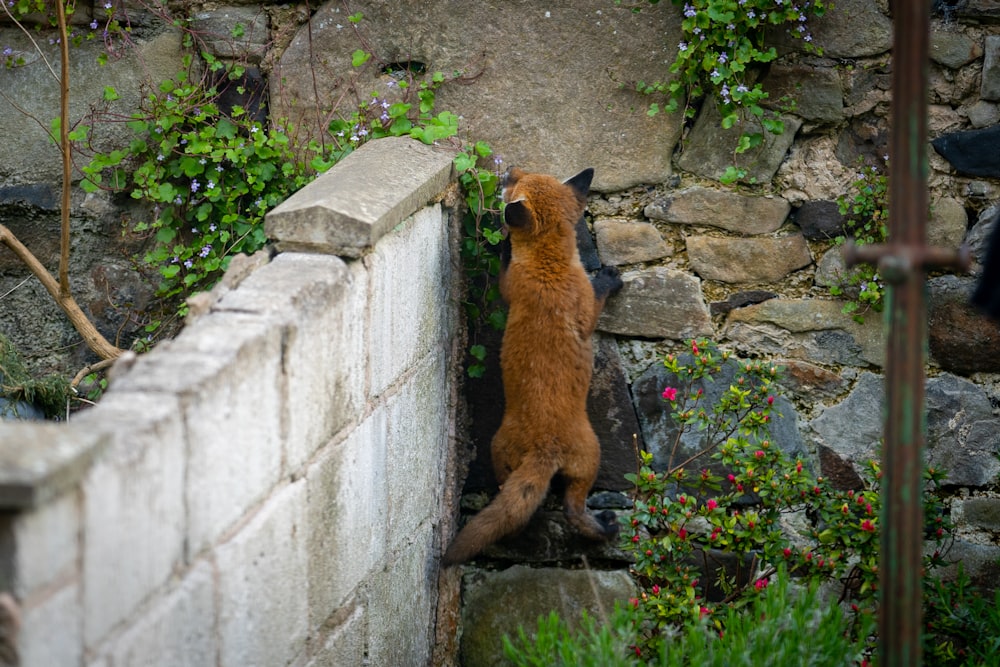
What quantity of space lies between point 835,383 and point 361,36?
2264 millimetres

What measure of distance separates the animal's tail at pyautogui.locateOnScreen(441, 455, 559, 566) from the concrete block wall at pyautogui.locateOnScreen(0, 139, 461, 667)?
179mm

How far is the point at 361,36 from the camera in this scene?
3.88 m

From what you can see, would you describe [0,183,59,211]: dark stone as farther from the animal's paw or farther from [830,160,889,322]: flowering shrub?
[830,160,889,322]: flowering shrub

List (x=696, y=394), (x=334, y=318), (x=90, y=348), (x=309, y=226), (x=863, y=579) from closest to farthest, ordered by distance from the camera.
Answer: (x=334, y=318), (x=309, y=226), (x=863, y=579), (x=696, y=394), (x=90, y=348)

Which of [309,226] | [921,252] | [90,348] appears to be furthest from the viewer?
[90,348]

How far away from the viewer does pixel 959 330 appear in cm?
370

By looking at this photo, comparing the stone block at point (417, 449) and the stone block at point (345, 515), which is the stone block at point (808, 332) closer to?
the stone block at point (417, 449)

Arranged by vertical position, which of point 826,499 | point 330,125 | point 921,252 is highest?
point 330,125

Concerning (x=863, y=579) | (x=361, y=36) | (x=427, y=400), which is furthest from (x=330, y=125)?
(x=863, y=579)

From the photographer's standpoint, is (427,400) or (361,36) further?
(361,36)

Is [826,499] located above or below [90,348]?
below

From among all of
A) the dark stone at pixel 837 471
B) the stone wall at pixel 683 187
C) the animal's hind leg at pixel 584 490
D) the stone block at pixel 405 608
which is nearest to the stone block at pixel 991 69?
the stone wall at pixel 683 187

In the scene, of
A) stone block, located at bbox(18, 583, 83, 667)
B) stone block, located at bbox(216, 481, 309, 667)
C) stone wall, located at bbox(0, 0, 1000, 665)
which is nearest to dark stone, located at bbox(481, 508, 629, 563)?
stone wall, located at bbox(0, 0, 1000, 665)

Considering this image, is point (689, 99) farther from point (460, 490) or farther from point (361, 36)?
point (460, 490)
